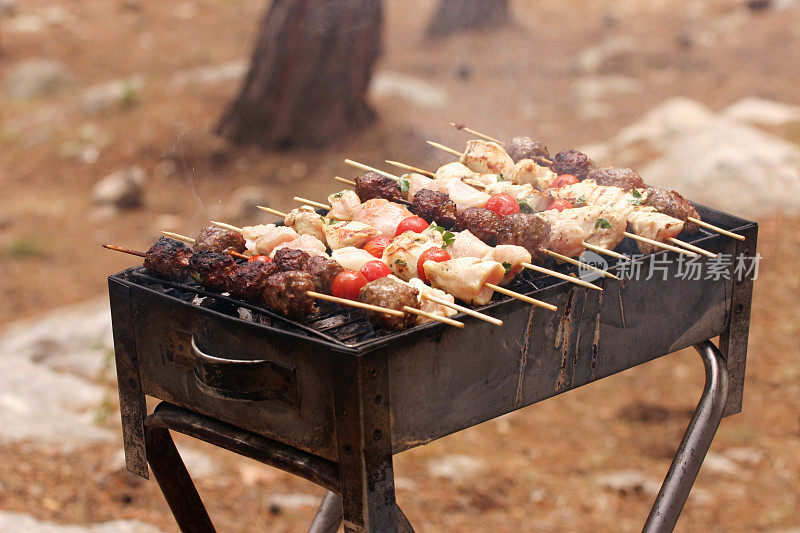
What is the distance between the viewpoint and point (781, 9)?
46.5 ft

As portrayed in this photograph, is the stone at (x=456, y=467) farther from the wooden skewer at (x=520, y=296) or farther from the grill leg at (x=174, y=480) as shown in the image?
the wooden skewer at (x=520, y=296)

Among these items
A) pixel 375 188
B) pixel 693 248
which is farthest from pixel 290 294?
pixel 693 248

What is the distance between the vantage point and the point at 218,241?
10.4 ft

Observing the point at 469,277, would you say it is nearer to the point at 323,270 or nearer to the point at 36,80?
the point at 323,270

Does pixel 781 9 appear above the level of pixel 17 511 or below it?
above

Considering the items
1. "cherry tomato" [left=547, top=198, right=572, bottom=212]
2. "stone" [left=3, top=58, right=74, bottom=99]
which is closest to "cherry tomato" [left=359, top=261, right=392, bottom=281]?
"cherry tomato" [left=547, top=198, right=572, bottom=212]

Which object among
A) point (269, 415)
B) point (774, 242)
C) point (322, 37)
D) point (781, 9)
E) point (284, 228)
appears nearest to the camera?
point (269, 415)

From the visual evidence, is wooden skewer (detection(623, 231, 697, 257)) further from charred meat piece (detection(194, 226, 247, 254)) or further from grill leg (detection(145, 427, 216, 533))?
grill leg (detection(145, 427, 216, 533))

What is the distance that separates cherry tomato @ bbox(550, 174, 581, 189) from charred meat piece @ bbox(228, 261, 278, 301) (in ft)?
4.53

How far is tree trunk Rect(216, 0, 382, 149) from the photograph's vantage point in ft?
32.7

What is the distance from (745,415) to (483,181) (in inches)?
136

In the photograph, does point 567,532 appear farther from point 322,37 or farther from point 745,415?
point 322,37

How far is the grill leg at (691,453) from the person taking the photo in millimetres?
3211

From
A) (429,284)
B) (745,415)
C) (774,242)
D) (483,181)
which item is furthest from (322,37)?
(429,284)
